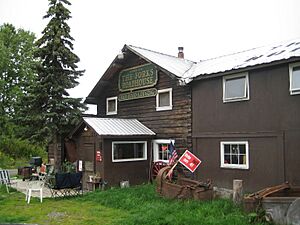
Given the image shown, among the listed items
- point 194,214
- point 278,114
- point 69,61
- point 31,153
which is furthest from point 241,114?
point 31,153

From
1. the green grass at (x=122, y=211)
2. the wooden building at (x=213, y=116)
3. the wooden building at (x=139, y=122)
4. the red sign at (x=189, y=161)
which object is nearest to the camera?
the green grass at (x=122, y=211)

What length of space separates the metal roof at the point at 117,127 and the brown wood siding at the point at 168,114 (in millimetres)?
500

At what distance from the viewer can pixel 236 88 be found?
1308 cm

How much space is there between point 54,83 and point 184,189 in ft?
30.8

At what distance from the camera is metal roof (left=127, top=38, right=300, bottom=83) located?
1203 cm

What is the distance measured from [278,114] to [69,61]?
35.1ft

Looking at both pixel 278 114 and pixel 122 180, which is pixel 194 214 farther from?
pixel 122 180

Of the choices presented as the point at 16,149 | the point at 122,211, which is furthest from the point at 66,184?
the point at 16,149

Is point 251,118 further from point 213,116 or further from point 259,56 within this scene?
point 259,56

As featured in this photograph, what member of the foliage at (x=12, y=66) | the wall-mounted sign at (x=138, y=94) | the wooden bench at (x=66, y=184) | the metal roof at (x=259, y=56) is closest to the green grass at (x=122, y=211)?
the wooden bench at (x=66, y=184)

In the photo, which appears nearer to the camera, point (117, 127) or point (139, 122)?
point (117, 127)

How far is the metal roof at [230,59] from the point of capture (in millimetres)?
12027

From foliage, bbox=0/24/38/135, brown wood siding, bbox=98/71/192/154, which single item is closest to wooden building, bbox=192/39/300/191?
brown wood siding, bbox=98/71/192/154

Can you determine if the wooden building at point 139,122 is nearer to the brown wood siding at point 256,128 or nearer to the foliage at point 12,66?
the brown wood siding at point 256,128
